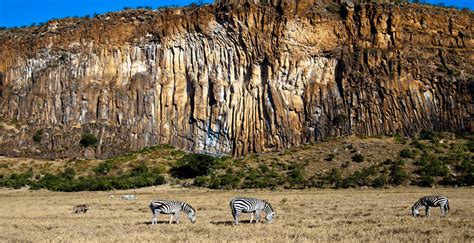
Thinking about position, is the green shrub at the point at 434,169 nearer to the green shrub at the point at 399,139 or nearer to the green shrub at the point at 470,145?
the green shrub at the point at 470,145

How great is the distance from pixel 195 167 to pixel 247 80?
16.0 meters

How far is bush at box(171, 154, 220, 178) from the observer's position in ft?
189

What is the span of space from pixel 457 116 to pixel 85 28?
47.3 metres

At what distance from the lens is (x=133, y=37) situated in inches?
2886

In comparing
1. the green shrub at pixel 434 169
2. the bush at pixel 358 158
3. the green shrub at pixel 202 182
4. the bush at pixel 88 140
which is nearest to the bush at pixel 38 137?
the bush at pixel 88 140

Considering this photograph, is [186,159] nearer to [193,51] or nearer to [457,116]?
[193,51]

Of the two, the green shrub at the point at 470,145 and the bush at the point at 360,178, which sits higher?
the green shrub at the point at 470,145

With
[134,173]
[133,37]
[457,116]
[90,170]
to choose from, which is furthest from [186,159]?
[457,116]

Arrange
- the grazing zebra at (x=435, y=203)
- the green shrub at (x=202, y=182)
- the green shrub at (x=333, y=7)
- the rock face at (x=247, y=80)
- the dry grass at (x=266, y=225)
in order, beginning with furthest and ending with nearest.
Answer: the green shrub at (x=333, y=7)
the rock face at (x=247, y=80)
the green shrub at (x=202, y=182)
the grazing zebra at (x=435, y=203)
the dry grass at (x=266, y=225)

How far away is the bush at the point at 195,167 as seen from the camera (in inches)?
2271

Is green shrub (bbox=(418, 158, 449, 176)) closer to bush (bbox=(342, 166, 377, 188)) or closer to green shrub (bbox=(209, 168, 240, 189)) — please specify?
bush (bbox=(342, 166, 377, 188))

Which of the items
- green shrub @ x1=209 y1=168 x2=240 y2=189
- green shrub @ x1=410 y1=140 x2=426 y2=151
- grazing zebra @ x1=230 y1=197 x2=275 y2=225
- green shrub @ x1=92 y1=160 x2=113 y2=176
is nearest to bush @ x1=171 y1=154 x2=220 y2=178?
green shrub @ x1=209 y1=168 x2=240 y2=189

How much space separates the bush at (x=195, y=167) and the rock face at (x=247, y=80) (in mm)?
7577

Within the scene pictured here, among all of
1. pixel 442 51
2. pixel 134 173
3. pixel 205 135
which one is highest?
pixel 442 51
